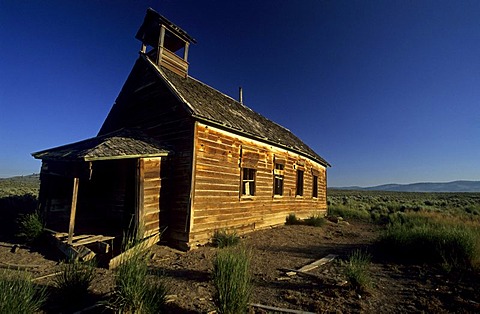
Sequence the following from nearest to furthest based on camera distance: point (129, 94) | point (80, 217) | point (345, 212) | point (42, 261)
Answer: point (42, 261)
point (80, 217)
point (129, 94)
point (345, 212)

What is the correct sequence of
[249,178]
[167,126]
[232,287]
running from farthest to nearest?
[249,178], [167,126], [232,287]

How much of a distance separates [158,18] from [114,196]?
7276 mm

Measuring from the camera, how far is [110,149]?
672 centimetres

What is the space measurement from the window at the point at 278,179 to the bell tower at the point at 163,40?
6.29m

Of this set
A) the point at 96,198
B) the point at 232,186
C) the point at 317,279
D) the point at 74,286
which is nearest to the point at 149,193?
the point at 232,186

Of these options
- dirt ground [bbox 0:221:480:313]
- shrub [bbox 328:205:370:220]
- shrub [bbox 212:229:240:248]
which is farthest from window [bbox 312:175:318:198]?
shrub [bbox 212:229:240:248]

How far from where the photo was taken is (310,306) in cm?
399

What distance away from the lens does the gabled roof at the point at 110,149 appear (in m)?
6.34

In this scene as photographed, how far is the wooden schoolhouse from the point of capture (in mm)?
7344

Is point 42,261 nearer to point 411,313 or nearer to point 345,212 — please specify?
point 411,313

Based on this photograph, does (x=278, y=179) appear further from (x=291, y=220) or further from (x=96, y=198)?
(x=96, y=198)

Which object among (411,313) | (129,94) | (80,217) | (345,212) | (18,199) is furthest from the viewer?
(345,212)

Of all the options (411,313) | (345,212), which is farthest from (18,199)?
(345,212)

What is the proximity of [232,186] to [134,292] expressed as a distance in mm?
6306
